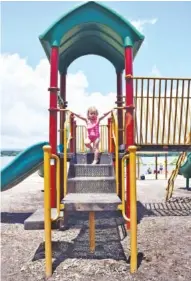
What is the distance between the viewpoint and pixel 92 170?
5.78 meters

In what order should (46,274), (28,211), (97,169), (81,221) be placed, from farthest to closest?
1. (28,211)
2. (81,221)
3. (97,169)
4. (46,274)

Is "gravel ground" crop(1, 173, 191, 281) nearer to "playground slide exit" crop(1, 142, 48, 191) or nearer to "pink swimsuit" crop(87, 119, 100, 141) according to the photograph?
"playground slide exit" crop(1, 142, 48, 191)

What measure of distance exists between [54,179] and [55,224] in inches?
36.2

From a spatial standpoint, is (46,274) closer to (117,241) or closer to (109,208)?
(109,208)

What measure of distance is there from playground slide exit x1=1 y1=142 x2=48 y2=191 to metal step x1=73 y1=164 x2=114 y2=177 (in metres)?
1.43

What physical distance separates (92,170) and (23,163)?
1.93m

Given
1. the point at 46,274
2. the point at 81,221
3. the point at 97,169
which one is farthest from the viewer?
the point at 81,221

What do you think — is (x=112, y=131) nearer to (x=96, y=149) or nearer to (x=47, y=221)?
(x=96, y=149)

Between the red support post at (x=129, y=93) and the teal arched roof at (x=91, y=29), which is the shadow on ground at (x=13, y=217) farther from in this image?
the teal arched roof at (x=91, y=29)

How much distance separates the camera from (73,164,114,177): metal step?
5.75 m

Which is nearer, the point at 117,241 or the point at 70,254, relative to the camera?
the point at 70,254

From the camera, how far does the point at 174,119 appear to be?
280 inches

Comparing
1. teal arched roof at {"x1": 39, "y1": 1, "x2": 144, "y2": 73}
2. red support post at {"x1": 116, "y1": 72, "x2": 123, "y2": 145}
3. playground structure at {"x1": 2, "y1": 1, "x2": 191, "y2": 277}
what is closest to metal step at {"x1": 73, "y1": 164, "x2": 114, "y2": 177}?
playground structure at {"x1": 2, "y1": 1, "x2": 191, "y2": 277}

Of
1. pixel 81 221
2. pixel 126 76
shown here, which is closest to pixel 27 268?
pixel 81 221
